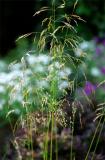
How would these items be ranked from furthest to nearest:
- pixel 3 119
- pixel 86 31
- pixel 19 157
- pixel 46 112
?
pixel 86 31 < pixel 3 119 < pixel 19 157 < pixel 46 112

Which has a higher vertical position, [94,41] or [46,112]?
[94,41]

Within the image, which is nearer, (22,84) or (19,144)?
(22,84)

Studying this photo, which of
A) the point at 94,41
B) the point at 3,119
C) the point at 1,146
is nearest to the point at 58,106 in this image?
the point at 1,146

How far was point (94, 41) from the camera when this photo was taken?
27.7ft

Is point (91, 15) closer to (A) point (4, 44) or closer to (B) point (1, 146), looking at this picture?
(A) point (4, 44)

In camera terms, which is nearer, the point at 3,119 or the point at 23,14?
the point at 3,119

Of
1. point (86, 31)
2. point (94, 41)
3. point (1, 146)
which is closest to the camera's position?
point (1, 146)

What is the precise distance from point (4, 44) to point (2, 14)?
578 mm

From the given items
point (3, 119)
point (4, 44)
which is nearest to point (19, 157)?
point (3, 119)

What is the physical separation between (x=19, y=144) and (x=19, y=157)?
87 millimetres

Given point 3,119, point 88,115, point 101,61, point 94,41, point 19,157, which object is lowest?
point 19,157

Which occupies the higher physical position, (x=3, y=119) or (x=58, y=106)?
(x=3, y=119)

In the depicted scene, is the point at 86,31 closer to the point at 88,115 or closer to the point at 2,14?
the point at 2,14

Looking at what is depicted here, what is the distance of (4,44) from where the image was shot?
430 inches
